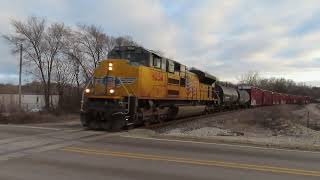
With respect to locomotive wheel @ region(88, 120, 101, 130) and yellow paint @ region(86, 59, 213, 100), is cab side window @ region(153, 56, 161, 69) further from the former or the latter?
locomotive wheel @ region(88, 120, 101, 130)

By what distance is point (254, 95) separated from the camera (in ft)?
224

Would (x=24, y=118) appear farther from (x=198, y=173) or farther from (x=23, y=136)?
(x=198, y=173)

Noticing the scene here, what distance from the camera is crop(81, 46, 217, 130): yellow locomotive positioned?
20953mm

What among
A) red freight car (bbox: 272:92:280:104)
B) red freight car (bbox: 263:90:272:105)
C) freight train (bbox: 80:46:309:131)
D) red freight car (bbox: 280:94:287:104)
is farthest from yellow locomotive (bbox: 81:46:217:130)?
red freight car (bbox: 280:94:287:104)

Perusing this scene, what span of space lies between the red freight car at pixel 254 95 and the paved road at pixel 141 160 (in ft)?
165

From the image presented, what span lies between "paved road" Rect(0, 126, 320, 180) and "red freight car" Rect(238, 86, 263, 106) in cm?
5027

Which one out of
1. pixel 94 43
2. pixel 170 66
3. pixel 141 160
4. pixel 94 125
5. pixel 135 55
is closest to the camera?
pixel 141 160

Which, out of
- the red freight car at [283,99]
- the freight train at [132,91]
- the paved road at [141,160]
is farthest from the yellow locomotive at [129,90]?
the red freight car at [283,99]

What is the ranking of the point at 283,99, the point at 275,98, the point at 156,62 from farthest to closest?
the point at 283,99 → the point at 275,98 → the point at 156,62

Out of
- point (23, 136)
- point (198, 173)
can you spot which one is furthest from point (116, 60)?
point (198, 173)

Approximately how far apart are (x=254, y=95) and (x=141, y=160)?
57.9 meters

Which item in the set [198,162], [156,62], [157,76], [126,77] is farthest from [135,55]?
[198,162]

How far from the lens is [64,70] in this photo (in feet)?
169

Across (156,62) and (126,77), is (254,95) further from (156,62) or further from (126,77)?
(126,77)
